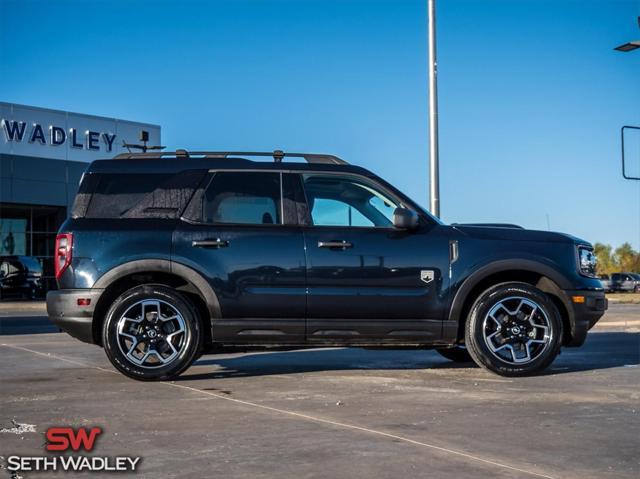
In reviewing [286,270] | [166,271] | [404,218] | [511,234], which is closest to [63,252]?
[166,271]

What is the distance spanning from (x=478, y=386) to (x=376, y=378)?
92cm

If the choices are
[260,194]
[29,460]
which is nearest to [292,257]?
[260,194]

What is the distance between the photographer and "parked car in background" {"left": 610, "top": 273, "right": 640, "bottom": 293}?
52122mm

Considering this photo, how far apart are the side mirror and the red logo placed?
128 inches

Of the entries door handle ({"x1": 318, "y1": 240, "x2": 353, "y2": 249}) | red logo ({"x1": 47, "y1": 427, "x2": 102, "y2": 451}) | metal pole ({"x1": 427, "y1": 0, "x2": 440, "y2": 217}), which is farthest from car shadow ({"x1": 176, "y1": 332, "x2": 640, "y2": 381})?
metal pole ({"x1": 427, "y1": 0, "x2": 440, "y2": 217})

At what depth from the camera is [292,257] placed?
7.20m

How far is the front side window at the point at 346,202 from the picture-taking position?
24.3ft

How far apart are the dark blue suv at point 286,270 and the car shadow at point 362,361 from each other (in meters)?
0.55

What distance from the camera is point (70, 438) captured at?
15.2 ft

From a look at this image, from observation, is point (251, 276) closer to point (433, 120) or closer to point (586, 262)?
point (586, 262)

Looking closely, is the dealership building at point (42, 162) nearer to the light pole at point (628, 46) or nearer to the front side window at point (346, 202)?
the light pole at point (628, 46)

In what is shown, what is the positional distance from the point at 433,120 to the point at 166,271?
9475 millimetres

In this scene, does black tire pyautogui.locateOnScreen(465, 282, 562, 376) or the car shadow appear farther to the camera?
the car shadow

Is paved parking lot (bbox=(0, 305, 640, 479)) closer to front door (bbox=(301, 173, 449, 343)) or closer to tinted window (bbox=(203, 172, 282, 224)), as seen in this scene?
front door (bbox=(301, 173, 449, 343))
